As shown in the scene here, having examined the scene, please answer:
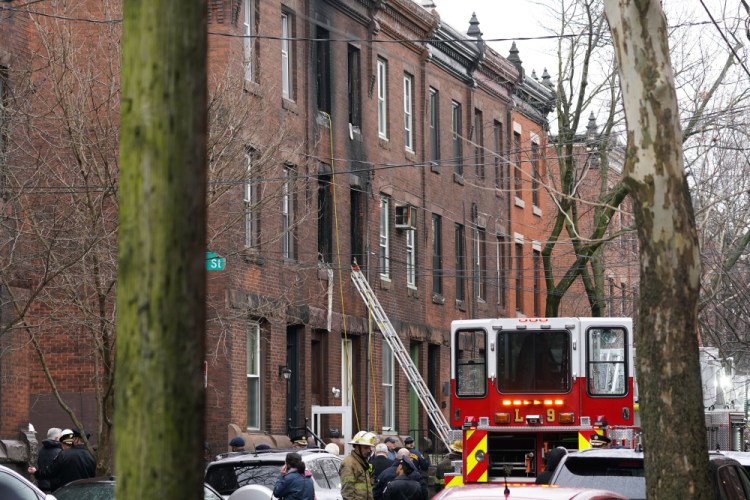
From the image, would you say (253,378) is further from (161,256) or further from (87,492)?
(161,256)

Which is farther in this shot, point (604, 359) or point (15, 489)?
point (604, 359)

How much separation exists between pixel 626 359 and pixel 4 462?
31.7 ft

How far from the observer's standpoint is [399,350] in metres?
31.7

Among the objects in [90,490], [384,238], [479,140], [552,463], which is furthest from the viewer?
[479,140]

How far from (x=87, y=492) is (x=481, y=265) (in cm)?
2650

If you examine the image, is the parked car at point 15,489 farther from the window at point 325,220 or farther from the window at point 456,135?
the window at point 456,135

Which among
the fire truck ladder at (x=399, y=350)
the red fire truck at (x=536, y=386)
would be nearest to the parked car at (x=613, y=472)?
the red fire truck at (x=536, y=386)

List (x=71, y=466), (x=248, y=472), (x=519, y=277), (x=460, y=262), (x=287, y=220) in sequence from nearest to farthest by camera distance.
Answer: (x=248, y=472), (x=71, y=466), (x=287, y=220), (x=460, y=262), (x=519, y=277)

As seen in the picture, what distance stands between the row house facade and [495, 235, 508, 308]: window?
7 cm

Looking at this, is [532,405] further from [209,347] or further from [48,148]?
[48,148]

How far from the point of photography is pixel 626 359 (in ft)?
69.7

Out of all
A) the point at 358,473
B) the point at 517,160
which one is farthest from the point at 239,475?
the point at 517,160

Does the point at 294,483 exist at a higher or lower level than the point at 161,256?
lower

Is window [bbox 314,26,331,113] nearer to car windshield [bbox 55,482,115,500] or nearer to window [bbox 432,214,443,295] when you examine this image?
window [bbox 432,214,443,295]
